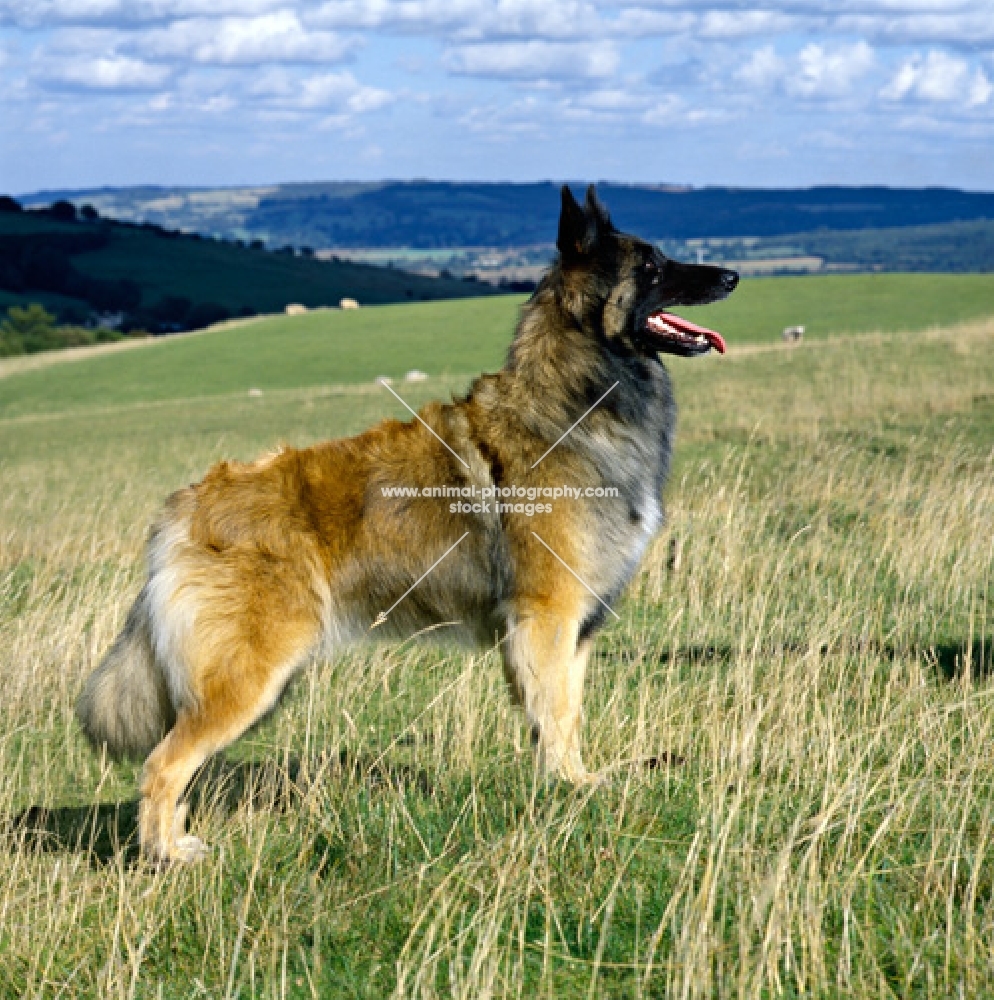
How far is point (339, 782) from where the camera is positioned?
495 centimetres

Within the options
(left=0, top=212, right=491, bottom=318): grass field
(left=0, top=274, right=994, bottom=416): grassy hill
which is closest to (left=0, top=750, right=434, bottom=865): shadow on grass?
(left=0, top=274, right=994, bottom=416): grassy hill

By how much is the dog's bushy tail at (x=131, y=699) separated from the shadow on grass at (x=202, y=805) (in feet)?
0.87

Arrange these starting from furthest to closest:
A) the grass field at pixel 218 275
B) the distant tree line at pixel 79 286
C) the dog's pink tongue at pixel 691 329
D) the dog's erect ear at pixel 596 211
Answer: the grass field at pixel 218 275 → the distant tree line at pixel 79 286 → the dog's pink tongue at pixel 691 329 → the dog's erect ear at pixel 596 211

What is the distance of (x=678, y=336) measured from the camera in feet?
17.4

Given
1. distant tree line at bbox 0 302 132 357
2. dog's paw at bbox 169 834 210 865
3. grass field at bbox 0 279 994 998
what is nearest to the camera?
grass field at bbox 0 279 994 998

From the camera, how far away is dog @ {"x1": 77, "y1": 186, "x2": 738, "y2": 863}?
184 inches

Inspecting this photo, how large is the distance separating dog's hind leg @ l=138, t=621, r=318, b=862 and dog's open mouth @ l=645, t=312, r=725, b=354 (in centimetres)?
207

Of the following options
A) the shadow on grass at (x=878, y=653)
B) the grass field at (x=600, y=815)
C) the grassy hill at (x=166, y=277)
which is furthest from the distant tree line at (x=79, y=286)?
the shadow on grass at (x=878, y=653)

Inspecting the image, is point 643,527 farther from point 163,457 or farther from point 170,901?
point 163,457

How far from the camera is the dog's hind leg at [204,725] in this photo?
4.58 metres

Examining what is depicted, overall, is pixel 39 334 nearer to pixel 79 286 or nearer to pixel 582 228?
pixel 79 286

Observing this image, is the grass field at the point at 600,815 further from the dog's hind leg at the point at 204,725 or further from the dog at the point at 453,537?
the dog at the point at 453,537

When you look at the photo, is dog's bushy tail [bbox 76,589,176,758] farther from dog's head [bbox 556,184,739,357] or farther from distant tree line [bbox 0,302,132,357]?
distant tree line [bbox 0,302,132,357]

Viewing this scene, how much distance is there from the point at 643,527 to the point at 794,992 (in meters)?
2.31
